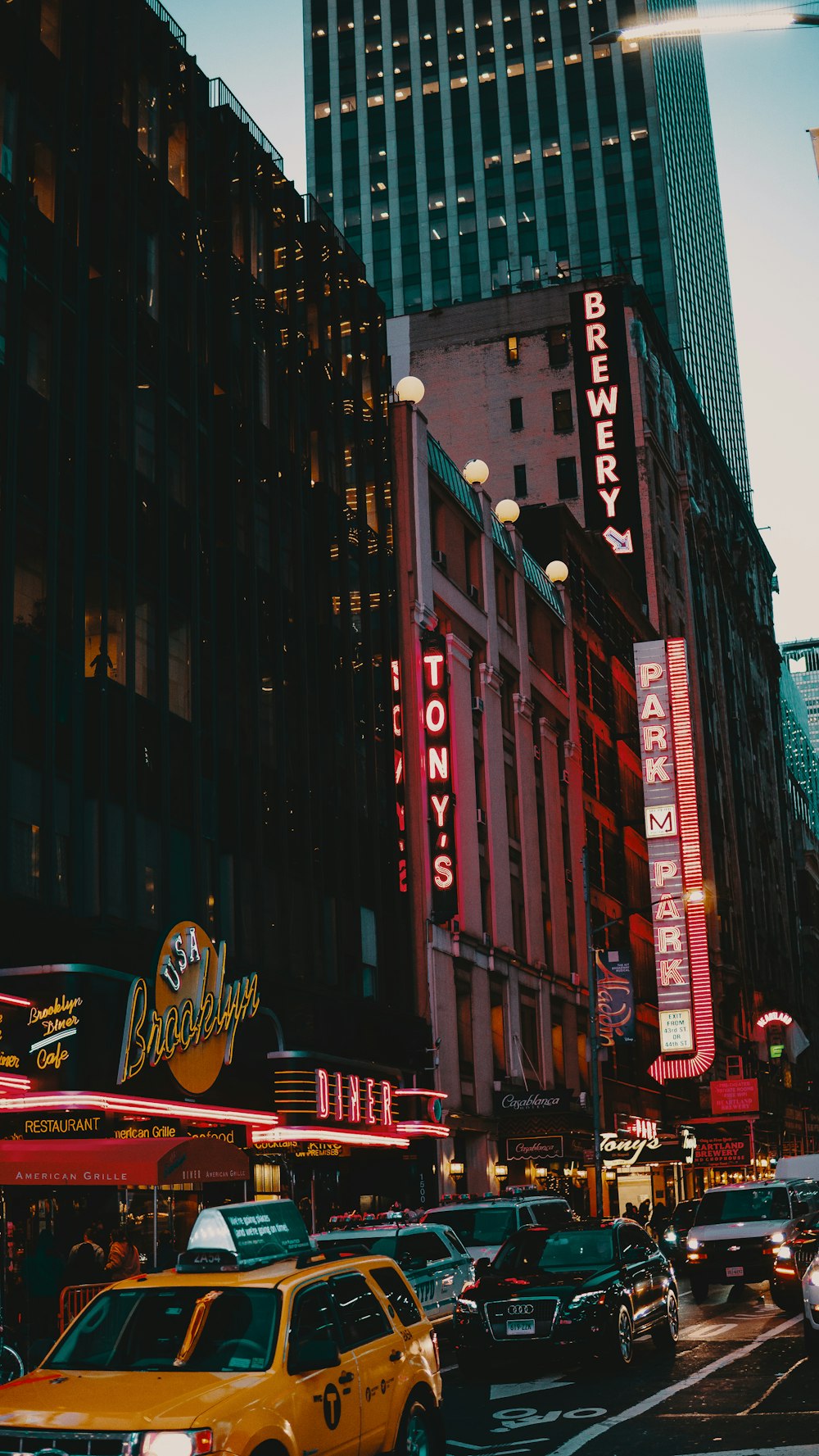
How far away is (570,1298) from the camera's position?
1778cm

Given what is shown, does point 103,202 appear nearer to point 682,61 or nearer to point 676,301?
point 676,301

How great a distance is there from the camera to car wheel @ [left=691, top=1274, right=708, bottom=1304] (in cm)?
2656

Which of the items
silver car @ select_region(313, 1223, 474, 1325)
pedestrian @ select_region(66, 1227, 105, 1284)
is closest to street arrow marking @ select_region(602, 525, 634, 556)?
silver car @ select_region(313, 1223, 474, 1325)

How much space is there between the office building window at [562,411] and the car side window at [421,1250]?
56.2 m

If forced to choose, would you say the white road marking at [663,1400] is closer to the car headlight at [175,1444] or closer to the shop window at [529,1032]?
the car headlight at [175,1444]

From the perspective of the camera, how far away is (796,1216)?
27.3 meters

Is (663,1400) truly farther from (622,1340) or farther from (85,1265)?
(85,1265)

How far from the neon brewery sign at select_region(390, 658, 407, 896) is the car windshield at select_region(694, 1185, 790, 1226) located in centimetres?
1471

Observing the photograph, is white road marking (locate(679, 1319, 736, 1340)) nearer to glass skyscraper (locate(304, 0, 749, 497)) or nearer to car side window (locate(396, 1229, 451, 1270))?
car side window (locate(396, 1229, 451, 1270))

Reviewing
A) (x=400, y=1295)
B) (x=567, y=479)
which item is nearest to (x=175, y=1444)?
(x=400, y=1295)

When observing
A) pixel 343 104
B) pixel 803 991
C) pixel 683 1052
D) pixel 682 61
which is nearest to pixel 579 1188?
pixel 683 1052

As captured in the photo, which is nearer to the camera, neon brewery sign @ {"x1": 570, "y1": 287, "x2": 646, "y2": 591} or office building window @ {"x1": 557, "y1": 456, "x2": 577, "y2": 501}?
neon brewery sign @ {"x1": 570, "y1": 287, "x2": 646, "y2": 591}

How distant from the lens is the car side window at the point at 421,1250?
21047 millimetres

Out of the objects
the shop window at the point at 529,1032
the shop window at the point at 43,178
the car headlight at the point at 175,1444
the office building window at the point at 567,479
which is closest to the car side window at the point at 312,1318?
the car headlight at the point at 175,1444
